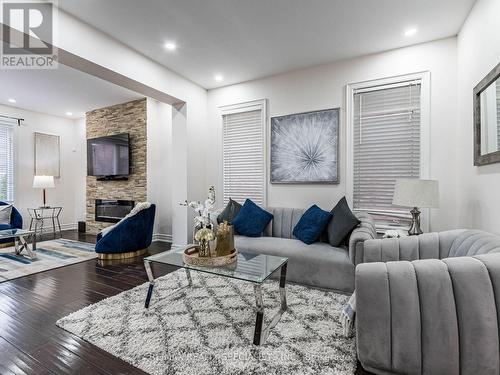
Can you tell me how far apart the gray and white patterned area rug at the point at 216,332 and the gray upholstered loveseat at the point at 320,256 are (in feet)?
0.43

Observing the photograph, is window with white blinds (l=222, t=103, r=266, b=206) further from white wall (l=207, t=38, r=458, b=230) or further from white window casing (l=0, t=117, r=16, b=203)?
white window casing (l=0, t=117, r=16, b=203)

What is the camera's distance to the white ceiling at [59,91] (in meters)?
4.00

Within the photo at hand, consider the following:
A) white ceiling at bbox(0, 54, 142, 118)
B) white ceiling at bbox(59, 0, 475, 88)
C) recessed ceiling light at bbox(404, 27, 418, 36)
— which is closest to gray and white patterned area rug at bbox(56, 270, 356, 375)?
white ceiling at bbox(59, 0, 475, 88)

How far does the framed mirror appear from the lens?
6.46 ft

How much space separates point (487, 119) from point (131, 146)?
5.61 meters

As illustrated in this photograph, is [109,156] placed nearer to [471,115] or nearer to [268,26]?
[268,26]

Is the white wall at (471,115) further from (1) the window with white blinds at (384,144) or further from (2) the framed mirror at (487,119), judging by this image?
(1) the window with white blinds at (384,144)

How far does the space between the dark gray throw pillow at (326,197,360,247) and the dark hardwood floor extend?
4.95 feet

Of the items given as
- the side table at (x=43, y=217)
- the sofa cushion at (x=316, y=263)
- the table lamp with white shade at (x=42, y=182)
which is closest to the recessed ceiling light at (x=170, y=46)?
the sofa cushion at (x=316, y=263)

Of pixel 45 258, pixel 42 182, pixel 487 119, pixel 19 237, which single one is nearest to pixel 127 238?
pixel 45 258

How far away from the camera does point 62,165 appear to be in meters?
6.58

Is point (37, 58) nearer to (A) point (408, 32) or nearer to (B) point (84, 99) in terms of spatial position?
(B) point (84, 99)

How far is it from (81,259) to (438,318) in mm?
4518

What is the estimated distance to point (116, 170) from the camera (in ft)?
18.0
